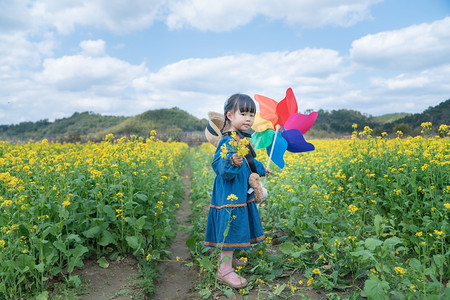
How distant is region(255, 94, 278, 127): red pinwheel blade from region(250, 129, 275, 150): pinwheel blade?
0.14m

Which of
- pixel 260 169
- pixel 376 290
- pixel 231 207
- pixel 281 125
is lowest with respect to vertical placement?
pixel 376 290

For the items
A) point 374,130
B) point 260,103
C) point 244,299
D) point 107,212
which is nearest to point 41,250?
point 107,212

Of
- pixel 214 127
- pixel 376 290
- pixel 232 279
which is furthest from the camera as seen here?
pixel 214 127

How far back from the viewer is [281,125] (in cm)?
346

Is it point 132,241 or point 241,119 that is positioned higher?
point 241,119

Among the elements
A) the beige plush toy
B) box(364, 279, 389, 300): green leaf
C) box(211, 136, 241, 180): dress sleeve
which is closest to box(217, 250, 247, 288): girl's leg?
the beige plush toy

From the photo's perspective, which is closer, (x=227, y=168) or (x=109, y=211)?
(x=227, y=168)

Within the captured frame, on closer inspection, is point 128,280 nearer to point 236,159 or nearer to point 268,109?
point 236,159

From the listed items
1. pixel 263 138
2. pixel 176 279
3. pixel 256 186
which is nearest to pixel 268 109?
pixel 263 138

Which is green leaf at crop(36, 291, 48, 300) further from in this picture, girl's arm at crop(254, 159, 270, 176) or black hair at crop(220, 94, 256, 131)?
black hair at crop(220, 94, 256, 131)

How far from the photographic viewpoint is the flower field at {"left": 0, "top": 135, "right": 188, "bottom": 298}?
2.80m

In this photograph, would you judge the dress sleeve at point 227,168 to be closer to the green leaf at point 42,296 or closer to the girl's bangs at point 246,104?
the girl's bangs at point 246,104

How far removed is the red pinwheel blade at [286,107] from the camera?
3.37 metres

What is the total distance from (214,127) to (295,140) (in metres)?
0.92
